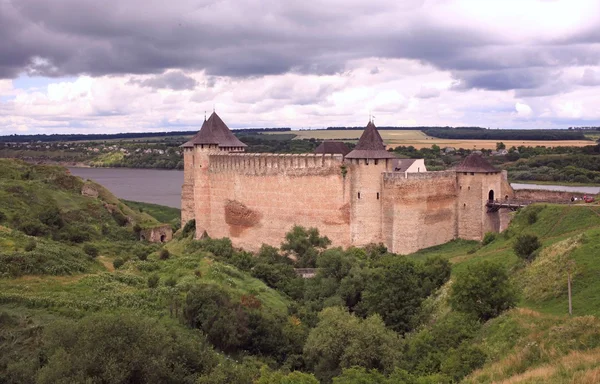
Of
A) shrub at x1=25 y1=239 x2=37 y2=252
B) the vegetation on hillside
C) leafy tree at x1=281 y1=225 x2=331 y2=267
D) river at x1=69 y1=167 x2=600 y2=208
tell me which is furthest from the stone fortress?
river at x1=69 y1=167 x2=600 y2=208

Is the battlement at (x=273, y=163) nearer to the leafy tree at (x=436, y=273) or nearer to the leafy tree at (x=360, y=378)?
the leafy tree at (x=436, y=273)

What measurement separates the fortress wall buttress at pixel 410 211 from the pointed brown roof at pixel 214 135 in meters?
9.17

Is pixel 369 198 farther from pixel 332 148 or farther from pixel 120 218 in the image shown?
pixel 120 218

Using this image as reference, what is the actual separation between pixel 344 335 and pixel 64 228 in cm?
1658

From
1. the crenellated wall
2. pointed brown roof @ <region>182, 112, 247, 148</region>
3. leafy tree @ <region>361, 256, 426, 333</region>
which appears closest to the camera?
leafy tree @ <region>361, 256, 426, 333</region>

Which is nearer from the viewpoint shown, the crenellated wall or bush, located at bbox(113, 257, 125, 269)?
bush, located at bbox(113, 257, 125, 269)

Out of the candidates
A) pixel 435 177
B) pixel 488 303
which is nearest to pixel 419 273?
pixel 488 303

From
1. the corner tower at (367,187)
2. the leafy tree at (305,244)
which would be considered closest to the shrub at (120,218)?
the leafy tree at (305,244)

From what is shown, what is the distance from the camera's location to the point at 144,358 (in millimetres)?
11242

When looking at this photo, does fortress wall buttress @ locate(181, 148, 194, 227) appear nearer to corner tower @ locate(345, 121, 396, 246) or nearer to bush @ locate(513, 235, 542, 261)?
corner tower @ locate(345, 121, 396, 246)

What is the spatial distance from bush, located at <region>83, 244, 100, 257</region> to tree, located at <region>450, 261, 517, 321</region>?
13.4 metres

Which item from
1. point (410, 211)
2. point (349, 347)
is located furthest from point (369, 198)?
point (349, 347)

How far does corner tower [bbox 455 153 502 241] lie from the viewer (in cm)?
2442

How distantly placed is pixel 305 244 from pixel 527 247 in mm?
9839
